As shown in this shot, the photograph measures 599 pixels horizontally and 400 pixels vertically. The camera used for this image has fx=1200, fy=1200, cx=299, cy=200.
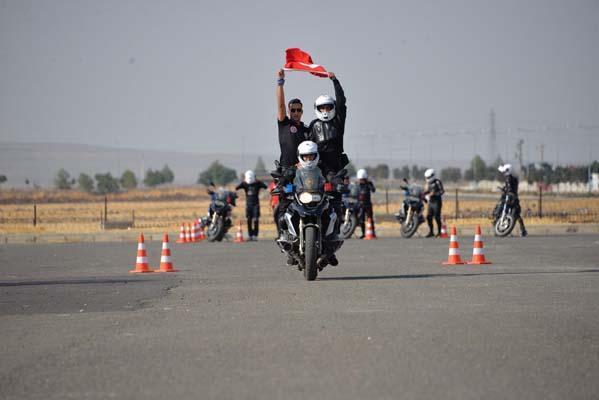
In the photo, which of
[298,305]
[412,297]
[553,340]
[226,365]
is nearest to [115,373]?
[226,365]

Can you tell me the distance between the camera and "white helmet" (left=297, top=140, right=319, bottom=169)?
→ 15641 millimetres

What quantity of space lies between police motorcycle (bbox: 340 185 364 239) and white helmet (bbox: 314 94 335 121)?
15.5 m

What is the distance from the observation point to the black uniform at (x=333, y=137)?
53.4 feet

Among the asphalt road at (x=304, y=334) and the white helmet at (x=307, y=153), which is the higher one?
the white helmet at (x=307, y=153)

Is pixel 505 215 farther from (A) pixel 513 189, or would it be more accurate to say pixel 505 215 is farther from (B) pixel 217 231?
(B) pixel 217 231

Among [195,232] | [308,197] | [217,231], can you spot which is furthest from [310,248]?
[195,232]

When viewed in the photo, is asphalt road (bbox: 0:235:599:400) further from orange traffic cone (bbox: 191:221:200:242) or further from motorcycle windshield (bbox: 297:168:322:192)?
orange traffic cone (bbox: 191:221:200:242)

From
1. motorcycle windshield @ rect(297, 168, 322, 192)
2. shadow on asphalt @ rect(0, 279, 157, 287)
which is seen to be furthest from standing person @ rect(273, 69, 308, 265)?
shadow on asphalt @ rect(0, 279, 157, 287)

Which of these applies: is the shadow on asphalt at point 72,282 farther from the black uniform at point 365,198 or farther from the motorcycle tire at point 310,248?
the black uniform at point 365,198

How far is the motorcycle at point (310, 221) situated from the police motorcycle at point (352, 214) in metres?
Result: 16.0

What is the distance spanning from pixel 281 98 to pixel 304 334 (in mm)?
6899

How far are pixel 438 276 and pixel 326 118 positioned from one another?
8.75 feet

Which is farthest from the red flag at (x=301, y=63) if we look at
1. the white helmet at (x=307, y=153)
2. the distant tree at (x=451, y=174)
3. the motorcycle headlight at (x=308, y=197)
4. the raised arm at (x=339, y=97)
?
the distant tree at (x=451, y=174)

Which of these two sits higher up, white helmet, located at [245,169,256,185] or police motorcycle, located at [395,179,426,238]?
white helmet, located at [245,169,256,185]
